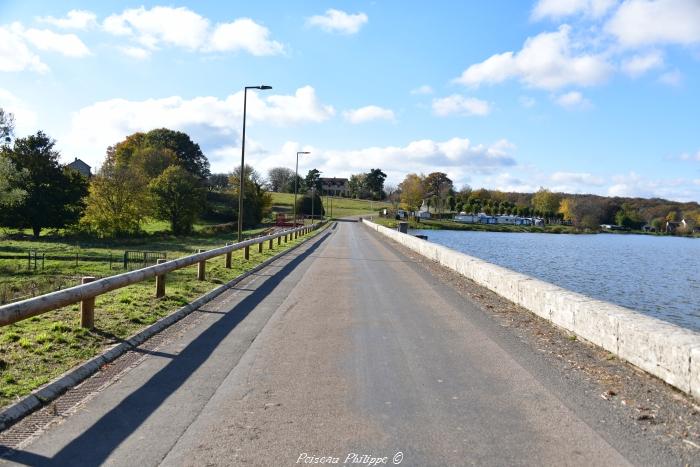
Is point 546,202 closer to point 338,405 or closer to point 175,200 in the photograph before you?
point 175,200

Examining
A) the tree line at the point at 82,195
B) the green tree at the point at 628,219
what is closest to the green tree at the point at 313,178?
the green tree at the point at 628,219

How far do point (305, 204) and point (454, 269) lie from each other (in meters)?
97.5

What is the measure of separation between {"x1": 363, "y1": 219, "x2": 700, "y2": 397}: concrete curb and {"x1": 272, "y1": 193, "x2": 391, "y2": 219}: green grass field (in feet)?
379

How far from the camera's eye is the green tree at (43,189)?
48469mm

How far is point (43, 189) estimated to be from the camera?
162ft

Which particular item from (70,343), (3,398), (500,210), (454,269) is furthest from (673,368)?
(500,210)

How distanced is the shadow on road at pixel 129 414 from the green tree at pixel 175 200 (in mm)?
54239

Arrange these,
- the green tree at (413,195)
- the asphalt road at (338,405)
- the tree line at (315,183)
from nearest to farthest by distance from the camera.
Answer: the asphalt road at (338,405)
the green tree at (413,195)
the tree line at (315,183)

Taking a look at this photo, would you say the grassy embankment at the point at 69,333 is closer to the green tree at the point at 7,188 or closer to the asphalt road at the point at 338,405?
the asphalt road at the point at 338,405

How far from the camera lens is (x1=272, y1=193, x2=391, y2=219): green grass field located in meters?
136

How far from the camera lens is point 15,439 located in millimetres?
4375

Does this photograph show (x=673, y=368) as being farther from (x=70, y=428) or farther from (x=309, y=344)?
(x=70, y=428)

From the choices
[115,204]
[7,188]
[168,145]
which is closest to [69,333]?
[7,188]

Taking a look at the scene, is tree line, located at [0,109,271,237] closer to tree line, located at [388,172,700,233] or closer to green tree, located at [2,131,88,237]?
green tree, located at [2,131,88,237]
